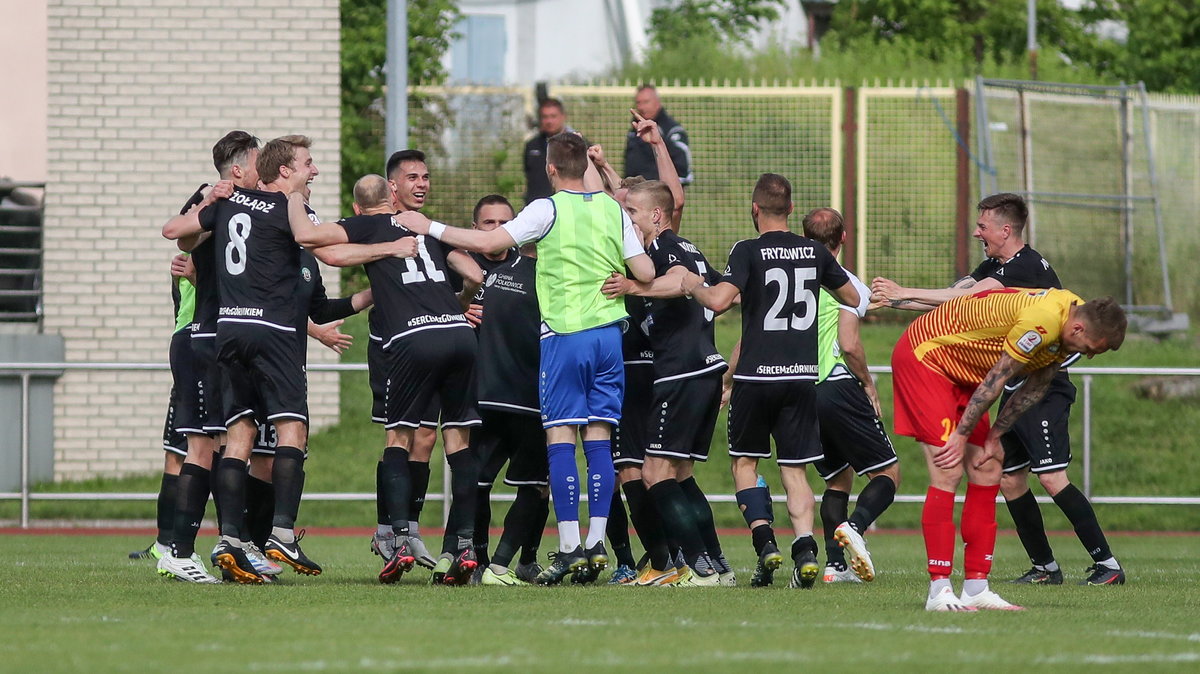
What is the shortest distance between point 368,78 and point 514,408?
13.4 meters

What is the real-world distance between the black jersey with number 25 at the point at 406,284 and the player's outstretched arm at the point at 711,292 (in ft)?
4.11

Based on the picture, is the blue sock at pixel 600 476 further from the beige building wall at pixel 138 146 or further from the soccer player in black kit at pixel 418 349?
the beige building wall at pixel 138 146

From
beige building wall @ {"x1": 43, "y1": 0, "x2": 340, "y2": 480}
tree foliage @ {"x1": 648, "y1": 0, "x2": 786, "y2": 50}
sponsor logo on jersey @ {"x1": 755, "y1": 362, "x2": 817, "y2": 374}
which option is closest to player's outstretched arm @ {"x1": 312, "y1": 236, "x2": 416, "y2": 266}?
sponsor logo on jersey @ {"x1": 755, "y1": 362, "x2": 817, "y2": 374}

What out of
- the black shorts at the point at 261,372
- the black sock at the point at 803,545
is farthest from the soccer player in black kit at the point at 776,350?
the black shorts at the point at 261,372

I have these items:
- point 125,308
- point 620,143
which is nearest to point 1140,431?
point 620,143

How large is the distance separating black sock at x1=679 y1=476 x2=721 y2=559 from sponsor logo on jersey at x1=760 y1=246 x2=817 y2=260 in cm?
140

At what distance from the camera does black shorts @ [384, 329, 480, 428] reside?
8766mm

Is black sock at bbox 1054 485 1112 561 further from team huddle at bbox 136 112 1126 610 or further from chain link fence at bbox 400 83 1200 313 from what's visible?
chain link fence at bbox 400 83 1200 313

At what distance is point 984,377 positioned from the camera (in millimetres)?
7473

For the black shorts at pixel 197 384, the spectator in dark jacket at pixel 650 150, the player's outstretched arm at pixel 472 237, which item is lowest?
the black shorts at pixel 197 384

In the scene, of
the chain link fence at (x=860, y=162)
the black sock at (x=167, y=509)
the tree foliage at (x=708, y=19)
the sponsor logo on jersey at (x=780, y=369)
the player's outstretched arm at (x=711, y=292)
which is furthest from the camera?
the tree foliage at (x=708, y=19)

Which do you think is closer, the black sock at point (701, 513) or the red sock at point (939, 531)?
the red sock at point (939, 531)

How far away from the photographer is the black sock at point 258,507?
9562 mm

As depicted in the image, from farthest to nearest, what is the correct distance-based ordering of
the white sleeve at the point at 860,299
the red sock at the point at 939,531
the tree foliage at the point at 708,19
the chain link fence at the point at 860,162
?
the tree foliage at the point at 708,19, the chain link fence at the point at 860,162, the white sleeve at the point at 860,299, the red sock at the point at 939,531
